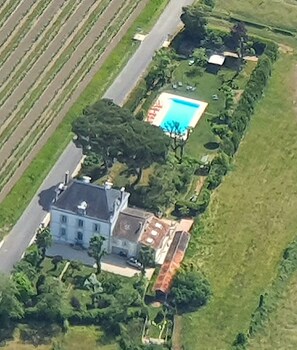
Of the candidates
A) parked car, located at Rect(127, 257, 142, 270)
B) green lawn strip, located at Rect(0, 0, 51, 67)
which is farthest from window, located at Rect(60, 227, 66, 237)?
green lawn strip, located at Rect(0, 0, 51, 67)

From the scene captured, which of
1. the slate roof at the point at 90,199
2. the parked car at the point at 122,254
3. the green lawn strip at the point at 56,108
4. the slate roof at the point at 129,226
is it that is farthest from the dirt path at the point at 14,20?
the parked car at the point at 122,254

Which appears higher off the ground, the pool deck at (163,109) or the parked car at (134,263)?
the pool deck at (163,109)

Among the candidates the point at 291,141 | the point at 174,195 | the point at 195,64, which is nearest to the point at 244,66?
the point at 195,64

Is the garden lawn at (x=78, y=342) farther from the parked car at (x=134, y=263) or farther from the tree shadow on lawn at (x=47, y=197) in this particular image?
the tree shadow on lawn at (x=47, y=197)

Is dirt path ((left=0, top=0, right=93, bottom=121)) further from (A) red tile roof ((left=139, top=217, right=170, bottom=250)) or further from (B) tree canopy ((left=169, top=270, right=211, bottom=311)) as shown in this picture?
(B) tree canopy ((left=169, top=270, right=211, bottom=311))

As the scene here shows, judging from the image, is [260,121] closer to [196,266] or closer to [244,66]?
[244,66]
